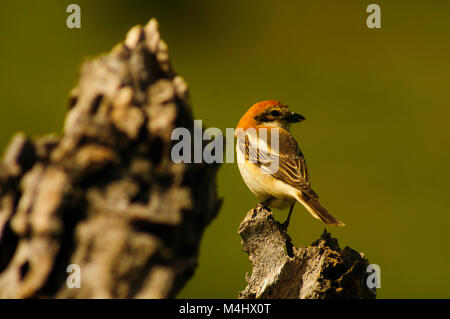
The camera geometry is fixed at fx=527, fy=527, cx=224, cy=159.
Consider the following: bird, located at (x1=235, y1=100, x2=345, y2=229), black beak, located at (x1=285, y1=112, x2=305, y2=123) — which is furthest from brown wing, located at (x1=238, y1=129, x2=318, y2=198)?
black beak, located at (x1=285, y1=112, x2=305, y2=123)

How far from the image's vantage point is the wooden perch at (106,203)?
116 centimetres

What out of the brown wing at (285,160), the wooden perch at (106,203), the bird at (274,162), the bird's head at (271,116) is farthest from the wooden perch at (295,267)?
the bird's head at (271,116)

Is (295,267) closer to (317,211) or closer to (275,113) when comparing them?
(317,211)

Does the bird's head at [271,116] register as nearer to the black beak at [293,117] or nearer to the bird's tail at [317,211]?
the black beak at [293,117]

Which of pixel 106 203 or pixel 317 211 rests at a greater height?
pixel 106 203

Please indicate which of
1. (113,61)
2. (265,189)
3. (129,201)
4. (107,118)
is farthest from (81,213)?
(265,189)

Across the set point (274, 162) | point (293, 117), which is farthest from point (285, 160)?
point (293, 117)

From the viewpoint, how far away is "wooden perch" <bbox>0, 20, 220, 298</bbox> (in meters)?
1.16

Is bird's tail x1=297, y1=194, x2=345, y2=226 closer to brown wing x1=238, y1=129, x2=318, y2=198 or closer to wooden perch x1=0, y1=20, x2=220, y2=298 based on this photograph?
brown wing x1=238, y1=129, x2=318, y2=198

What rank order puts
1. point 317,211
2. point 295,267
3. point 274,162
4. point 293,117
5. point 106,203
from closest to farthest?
point 106,203 → point 295,267 → point 317,211 → point 274,162 → point 293,117

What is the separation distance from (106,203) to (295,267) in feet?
3.93

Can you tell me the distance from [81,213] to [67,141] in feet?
0.54

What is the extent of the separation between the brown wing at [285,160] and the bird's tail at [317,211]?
53mm

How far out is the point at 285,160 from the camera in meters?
3.77
